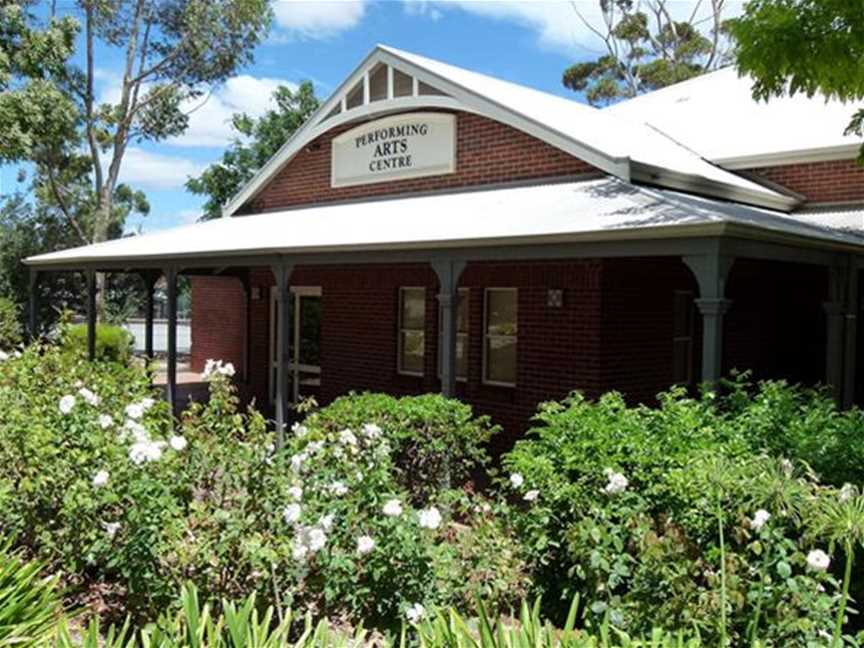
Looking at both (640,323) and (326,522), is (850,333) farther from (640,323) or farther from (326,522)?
(326,522)

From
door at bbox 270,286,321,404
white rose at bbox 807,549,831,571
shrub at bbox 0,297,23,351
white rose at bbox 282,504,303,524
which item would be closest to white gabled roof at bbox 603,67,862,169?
door at bbox 270,286,321,404

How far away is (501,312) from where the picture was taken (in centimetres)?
1180

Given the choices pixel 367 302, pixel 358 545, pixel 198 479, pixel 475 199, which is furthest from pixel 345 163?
pixel 358 545

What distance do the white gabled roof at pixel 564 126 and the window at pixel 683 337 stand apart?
62.6 inches

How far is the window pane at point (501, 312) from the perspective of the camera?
11641mm

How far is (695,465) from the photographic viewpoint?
4.43m

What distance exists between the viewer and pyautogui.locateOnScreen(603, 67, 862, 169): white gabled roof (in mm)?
11898

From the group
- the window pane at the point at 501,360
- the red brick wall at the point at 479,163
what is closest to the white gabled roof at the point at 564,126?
the red brick wall at the point at 479,163

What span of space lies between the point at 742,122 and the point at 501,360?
622 cm

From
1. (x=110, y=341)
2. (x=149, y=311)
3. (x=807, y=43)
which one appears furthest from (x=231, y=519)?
(x=110, y=341)

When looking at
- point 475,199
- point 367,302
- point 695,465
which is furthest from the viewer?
point 367,302

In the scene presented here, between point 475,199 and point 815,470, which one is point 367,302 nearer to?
point 475,199

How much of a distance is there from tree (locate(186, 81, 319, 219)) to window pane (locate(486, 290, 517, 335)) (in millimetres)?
19163

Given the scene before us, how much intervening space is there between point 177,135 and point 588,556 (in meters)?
29.2
